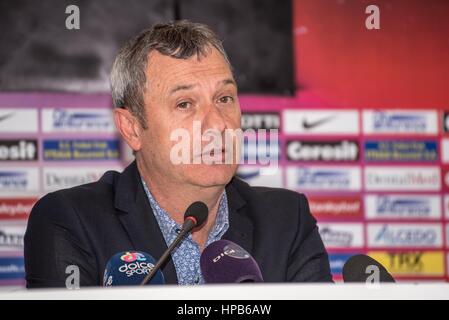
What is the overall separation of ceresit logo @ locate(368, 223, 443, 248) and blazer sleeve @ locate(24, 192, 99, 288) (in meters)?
2.53

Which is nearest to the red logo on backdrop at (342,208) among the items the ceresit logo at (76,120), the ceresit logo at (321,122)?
the ceresit logo at (321,122)

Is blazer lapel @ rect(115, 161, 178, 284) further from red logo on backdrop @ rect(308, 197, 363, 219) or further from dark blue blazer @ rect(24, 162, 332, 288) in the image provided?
red logo on backdrop @ rect(308, 197, 363, 219)

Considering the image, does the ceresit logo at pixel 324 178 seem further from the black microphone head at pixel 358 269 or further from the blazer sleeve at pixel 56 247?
the black microphone head at pixel 358 269

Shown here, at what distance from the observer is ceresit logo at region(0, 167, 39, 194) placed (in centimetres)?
391

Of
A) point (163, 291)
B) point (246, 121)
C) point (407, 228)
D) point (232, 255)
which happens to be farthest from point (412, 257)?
point (163, 291)

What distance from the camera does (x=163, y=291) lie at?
1.03 meters

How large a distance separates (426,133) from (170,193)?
8.21 ft

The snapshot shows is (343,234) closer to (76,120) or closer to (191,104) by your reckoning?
(76,120)

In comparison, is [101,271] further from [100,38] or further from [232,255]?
[100,38]

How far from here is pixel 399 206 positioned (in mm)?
4164

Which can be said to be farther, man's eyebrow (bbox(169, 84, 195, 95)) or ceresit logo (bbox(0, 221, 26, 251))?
ceresit logo (bbox(0, 221, 26, 251))

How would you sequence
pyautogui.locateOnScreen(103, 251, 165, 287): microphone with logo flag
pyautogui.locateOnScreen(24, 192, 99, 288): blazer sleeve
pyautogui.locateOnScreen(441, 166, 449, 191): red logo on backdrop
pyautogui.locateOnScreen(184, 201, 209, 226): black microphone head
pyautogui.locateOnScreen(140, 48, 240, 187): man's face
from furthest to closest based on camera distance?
1. pyautogui.locateOnScreen(441, 166, 449, 191): red logo on backdrop
2. pyautogui.locateOnScreen(140, 48, 240, 187): man's face
3. pyautogui.locateOnScreen(24, 192, 99, 288): blazer sleeve
4. pyautogui.locateOnScreen(184, 201, 209, 226): black microphone head
5. pyautogui.locateOnScreen(103, 251, 165, 287): microphone with logo flag

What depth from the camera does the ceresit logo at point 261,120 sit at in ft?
13.4

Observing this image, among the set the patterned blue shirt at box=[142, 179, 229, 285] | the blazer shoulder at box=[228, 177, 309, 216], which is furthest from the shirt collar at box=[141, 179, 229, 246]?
the blazer shoulder at box=[228, 177, 309, 216]
